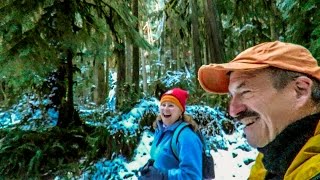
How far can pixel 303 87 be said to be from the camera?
1459 mm

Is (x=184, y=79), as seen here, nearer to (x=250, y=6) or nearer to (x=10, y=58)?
(x=250, y=6)

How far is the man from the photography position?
1.34 m

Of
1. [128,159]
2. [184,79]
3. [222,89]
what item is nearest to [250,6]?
[184,79]

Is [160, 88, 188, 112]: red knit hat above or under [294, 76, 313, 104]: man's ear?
above

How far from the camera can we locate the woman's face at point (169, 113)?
381 centimetres

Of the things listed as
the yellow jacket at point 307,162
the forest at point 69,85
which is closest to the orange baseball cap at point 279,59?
the yellow jacket at point 307,162

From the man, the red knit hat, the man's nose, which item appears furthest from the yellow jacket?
the red knit hat

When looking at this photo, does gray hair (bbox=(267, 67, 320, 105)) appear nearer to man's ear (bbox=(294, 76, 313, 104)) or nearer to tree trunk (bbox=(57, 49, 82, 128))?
man's ear (bbox=(294, 76, 313, 104))

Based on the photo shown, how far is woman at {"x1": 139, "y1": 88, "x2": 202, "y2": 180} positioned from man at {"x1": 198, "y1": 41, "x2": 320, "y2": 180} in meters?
1.72

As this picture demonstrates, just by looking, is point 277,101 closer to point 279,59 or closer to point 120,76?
point 279,59

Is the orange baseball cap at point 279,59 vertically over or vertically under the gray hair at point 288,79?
over

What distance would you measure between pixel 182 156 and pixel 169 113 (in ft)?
1.89

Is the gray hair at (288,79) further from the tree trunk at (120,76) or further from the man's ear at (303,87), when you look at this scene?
the tree trunk at (120,76)

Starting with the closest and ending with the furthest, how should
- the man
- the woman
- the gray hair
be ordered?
1. the man
2. the gray hair
3. the woman
